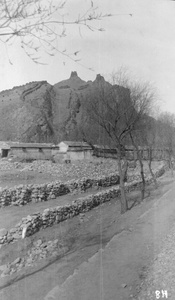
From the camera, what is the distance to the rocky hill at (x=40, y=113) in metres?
62.0

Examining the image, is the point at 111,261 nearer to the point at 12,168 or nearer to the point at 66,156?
the point at 12,168

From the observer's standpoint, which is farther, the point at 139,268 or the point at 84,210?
the point at 84,210

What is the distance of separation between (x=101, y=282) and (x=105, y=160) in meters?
32.5

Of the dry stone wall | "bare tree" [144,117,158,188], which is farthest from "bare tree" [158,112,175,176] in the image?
the dry stone wall

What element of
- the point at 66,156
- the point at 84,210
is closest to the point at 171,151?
the point at 66,156

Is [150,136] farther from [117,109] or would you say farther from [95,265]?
[95,265]

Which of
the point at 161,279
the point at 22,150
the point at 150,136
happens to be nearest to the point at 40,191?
the point at 161,279

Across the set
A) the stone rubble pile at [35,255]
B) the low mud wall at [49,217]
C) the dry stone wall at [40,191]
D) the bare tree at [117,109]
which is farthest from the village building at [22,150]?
the stone rubble pile at [35,255]

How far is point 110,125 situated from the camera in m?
13.9

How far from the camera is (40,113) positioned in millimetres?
85188

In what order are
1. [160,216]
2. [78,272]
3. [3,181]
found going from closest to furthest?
1. [78,272]
2. [160,216]
3. [3,181]

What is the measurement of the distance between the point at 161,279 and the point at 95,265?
1.85 metres

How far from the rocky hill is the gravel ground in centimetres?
5360

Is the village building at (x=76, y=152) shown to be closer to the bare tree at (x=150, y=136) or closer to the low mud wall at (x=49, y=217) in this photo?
the bare tree at (x=150, y=136)
